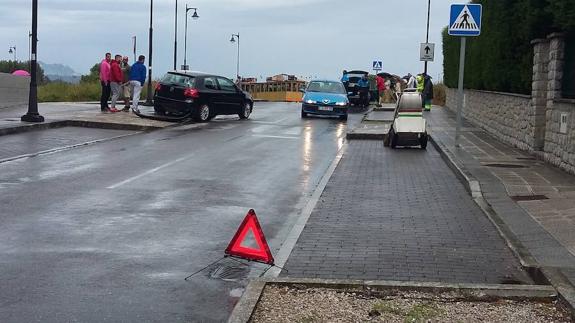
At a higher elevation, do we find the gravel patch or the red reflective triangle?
the red reflective triangle

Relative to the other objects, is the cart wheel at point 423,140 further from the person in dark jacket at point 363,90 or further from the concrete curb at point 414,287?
the person in dark jacket at point 363,90

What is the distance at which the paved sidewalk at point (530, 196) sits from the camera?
23.5 feet

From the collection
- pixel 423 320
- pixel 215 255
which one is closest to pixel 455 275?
pixel 423 320

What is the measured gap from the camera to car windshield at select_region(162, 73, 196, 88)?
79.0ft

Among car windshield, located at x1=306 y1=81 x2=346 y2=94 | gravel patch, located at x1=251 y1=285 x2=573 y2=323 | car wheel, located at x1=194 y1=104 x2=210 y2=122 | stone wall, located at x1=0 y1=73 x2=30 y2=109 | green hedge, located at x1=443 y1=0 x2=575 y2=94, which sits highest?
green hedge, located at x1=443 y1=0 x2=575 y2=94

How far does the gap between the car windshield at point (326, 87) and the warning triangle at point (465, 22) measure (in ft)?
45.5

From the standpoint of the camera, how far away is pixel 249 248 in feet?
22.6

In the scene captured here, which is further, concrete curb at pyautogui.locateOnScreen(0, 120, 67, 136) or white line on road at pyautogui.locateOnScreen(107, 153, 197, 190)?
concrete curb at pyautogui.locateOnScreen(0, 120, 67, 136)

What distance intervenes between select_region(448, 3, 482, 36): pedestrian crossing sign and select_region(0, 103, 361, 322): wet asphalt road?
13.0 ft

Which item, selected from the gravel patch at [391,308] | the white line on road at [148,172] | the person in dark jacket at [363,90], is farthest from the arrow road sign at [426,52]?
the gravel patch at [391,308]

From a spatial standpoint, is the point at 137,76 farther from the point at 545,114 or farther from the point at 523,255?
the point at 523,255

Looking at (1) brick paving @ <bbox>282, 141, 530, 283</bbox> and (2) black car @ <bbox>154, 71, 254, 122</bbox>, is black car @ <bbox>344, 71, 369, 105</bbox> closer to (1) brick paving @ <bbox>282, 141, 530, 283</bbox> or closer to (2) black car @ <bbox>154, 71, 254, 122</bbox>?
(2) black car @ <bbox>154, 71, 254, 122</bbox>

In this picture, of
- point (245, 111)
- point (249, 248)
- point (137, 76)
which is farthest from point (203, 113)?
point (249, 248)

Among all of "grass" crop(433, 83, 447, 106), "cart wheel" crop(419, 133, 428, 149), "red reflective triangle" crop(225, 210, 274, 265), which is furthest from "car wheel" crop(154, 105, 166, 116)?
"grass" crop(433, 83, 447, 106)
